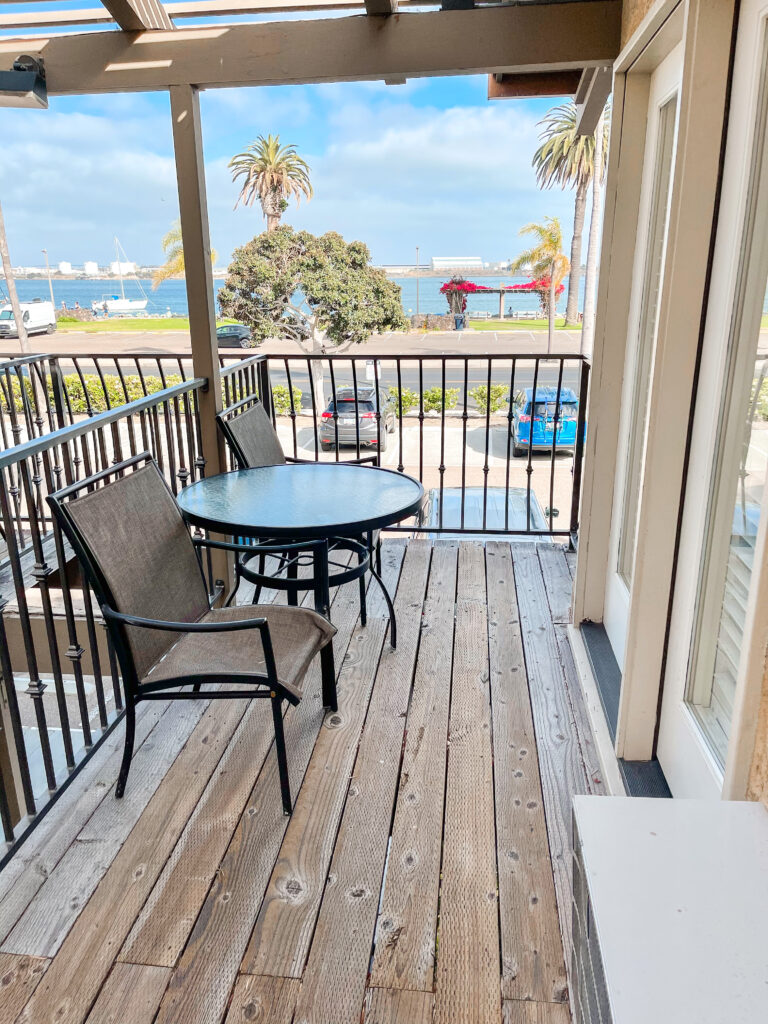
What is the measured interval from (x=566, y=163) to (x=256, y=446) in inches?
1028

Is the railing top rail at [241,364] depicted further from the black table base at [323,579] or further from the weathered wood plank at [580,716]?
the weathered wood plank at [580,716]

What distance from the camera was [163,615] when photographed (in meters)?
2.16

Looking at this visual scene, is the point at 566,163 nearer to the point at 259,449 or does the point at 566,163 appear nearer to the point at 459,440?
the point at 459,440

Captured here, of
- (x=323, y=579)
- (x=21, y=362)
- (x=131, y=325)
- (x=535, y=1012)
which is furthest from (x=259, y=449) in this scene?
(x=131, y=325)

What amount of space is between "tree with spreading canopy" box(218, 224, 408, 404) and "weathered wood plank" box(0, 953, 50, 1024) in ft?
59.8

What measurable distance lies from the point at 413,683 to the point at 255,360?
233 centimetres

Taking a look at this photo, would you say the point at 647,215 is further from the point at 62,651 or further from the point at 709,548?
the point at 62,651

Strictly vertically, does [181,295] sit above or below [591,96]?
above

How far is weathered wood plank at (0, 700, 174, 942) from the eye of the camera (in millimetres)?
1677

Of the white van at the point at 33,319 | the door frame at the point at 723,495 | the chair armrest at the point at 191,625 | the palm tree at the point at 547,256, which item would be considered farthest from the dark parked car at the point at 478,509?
the white van at the point at 33,319

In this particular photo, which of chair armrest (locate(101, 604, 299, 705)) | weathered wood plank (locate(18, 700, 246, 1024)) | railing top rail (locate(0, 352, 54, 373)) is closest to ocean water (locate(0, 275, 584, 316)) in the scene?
railing top rail (locate(0, 352, 54, 373))

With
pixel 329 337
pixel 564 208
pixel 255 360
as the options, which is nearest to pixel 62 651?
pixel 255 360

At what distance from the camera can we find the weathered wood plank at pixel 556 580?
129 inches

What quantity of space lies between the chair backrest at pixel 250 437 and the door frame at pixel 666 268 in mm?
1614
